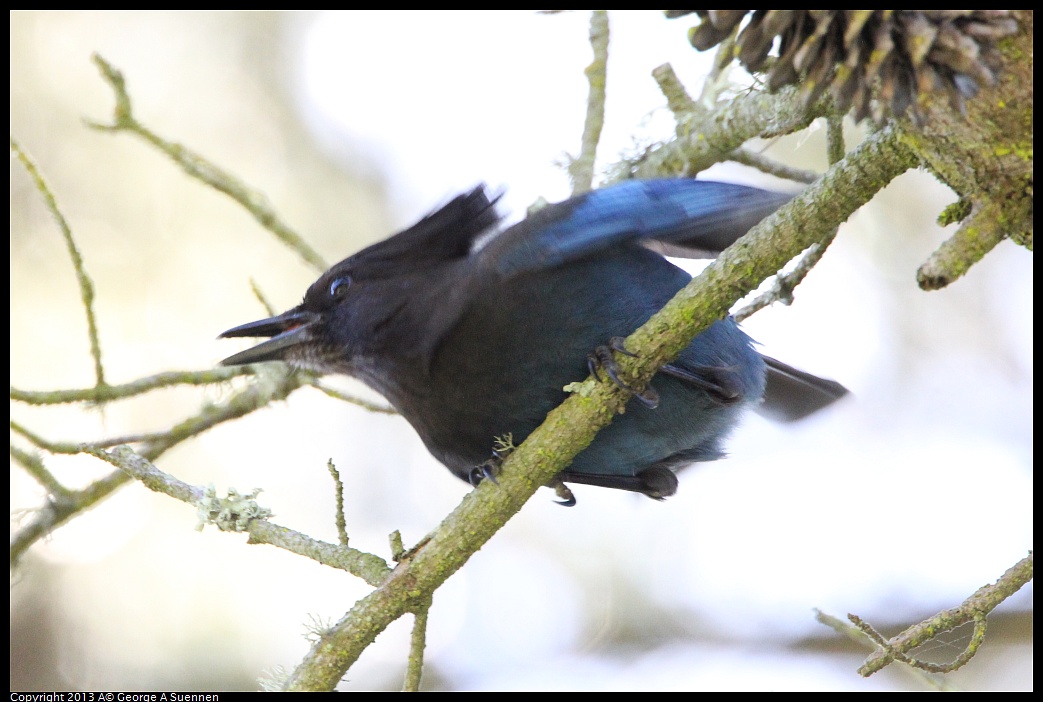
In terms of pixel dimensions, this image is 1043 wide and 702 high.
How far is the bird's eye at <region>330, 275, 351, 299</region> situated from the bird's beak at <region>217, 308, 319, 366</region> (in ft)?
0.40

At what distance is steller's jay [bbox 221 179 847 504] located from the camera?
137 inches

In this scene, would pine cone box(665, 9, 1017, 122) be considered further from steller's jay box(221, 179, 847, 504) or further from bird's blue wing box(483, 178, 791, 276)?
bird's blue wing box(483, 178, 791, 276)

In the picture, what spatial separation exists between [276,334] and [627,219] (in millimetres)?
1557

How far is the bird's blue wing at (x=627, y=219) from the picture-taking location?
3529 millimetres

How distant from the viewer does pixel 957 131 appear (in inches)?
80.7

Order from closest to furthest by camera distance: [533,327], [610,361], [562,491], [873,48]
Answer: [873,48] < [610,361] < [533,327] < [562,491]

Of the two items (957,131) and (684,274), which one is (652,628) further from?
(957,131)

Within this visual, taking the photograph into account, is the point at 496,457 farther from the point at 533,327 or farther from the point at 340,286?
the point at 340,286

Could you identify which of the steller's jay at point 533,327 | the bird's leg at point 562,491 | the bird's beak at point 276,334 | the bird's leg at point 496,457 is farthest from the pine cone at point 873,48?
the bird's beak at point 276,334

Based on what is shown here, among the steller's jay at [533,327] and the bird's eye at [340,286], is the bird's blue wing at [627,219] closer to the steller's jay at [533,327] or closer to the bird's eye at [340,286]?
the steller's jay at [533,327]

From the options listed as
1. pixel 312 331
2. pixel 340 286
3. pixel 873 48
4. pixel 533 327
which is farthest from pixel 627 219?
pixel 873 48

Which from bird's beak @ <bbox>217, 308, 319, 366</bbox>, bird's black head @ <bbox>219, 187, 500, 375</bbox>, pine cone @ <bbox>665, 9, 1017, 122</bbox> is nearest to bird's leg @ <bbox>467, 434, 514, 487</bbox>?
bird's black head @ <bbox>219, 187, 500, 375</bbox>

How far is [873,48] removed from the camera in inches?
75.2

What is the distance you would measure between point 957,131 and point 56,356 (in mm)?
5366
